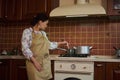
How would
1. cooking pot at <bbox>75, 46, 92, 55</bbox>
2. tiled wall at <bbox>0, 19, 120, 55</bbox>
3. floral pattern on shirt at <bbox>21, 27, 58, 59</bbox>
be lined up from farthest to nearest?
tiled wall at <bbox>0, 19, 120, 55</bbox>
cooking pot at <bbox>75, 46, 92, 55</bbox>
floral pattern on shirt at <bbox>21, 27, 58, 59</bbox>

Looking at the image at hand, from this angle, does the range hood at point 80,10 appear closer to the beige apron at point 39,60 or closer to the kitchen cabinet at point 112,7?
the kitchen cabinet at point 112,7

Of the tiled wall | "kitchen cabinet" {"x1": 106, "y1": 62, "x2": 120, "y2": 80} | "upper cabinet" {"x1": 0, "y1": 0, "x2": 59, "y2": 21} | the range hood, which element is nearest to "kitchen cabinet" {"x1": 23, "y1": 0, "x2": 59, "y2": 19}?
"upper cabinet" {"x1": 0, "y1": 0, "x2": 59, "y2": 21}

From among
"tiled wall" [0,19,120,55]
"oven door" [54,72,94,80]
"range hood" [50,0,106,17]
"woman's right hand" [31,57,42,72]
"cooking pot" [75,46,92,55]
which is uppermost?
"range hood" [50,0,106,17]

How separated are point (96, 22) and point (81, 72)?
33.8 inches

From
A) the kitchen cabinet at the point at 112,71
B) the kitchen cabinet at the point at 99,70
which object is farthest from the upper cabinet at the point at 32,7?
the kitchen cabinet at the point at 112,71

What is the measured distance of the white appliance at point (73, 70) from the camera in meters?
2.75

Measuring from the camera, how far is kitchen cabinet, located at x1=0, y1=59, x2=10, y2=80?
3.12m

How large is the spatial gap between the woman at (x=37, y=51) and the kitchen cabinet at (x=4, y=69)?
1.86 ft

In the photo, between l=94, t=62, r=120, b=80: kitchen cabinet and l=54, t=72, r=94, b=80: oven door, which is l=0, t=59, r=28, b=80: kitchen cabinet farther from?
l=94, t=62, r=120, b=80: kitchen cabinet

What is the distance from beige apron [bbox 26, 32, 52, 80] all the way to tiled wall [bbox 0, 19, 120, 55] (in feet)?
2.54

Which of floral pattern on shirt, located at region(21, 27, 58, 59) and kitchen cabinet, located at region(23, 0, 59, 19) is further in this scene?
kitchen cabinet, located at region(23, 0, 59, 19)

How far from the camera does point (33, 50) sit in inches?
105

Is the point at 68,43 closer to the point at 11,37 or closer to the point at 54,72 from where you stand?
the point at 54,72

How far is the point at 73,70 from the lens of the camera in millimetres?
2811
